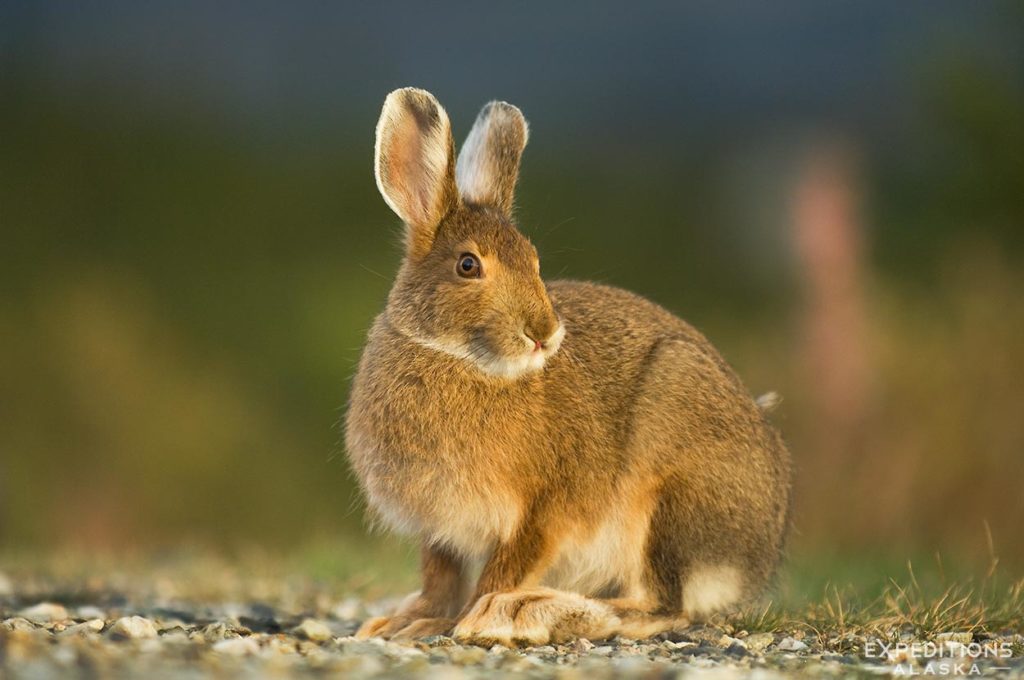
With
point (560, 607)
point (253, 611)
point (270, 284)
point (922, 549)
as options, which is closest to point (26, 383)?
point (270, 284)

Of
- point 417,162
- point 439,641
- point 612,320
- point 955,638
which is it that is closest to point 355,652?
point 439,641

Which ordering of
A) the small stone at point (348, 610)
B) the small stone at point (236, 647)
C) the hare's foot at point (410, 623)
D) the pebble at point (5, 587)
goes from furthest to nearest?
the pebble at point (5, 587)
the small stone at point (348, 610)
the hare's foot at point (410, 623)
the small stone at point (236, 647)

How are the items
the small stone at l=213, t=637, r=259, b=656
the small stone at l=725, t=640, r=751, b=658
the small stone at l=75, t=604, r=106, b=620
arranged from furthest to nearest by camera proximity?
the small stone at l=75, t=604, r=106, b=620 < the small stone at l=725, t=640, r=751, b=658 < the small stone at l=213, t=637, r=259, b=656

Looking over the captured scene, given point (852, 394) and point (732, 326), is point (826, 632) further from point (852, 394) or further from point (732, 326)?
point (732, 326)

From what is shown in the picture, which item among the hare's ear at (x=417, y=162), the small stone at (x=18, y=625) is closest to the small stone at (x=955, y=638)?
the hare's ear at (x=417, y=162)

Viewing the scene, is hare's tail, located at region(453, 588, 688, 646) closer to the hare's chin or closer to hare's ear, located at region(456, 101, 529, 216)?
the hare's chin

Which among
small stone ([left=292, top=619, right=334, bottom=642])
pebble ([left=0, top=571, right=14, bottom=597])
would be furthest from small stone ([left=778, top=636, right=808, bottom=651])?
pebble ([left=0, top=571, right=14, bottom=597])

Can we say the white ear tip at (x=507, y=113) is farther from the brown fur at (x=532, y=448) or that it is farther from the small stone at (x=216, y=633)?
the small stone at (x=216, y=633)
